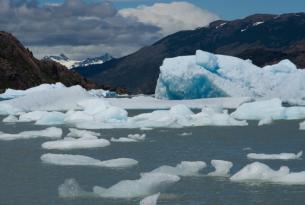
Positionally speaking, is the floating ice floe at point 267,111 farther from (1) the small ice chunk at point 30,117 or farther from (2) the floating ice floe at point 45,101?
(2) the floating ice floe at point 45,101

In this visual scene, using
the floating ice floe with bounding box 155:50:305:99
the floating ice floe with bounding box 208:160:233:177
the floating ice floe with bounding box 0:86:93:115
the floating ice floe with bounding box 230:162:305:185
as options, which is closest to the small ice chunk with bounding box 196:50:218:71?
the floating ice floe with bounding box 155:50:305:99

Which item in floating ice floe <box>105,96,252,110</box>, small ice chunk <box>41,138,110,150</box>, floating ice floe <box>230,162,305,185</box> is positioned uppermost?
floating ice floe <box>105,96,252,110</box>

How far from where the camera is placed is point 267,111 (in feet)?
108

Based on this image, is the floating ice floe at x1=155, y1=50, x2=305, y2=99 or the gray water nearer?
the gray water

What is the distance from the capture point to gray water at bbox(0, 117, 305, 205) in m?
11.6

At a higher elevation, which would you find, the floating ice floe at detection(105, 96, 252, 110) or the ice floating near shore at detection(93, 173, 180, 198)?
the floating ice floe at detection(105, 96, 252, 110)

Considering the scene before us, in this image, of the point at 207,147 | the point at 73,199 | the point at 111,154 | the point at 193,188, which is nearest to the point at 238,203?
the point at 193,188

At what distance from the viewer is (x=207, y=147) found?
20000mm

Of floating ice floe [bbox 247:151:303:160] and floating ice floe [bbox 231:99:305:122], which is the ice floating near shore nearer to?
floating ice floe [bbox 247:151:303:160]

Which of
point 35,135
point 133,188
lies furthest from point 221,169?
point 35,135

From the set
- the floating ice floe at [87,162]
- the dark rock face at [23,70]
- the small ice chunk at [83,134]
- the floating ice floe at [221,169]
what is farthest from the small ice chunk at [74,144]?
the dark rock face at [23,70]

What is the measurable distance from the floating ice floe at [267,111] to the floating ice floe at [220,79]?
10.1 meters

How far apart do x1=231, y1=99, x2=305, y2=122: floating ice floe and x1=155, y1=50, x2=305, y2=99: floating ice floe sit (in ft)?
33.1

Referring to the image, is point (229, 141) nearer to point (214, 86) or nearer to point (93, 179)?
point (93, 179)
